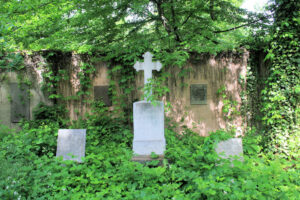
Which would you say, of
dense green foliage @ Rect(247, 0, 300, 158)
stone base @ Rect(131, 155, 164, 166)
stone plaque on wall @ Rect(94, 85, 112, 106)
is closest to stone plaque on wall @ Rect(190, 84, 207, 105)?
dense green foliage @ Rect(247, 0, 300, 158)

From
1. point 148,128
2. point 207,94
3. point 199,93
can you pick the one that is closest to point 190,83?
point 199,93

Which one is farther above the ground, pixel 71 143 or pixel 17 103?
pixel 17 103

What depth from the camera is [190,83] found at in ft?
23.4

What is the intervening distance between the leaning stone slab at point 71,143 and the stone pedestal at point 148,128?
1183 mm

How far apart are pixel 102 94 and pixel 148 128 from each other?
9.84 feet

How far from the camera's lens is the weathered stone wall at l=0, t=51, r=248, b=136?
7062mm

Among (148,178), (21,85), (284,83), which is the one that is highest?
(21,85)

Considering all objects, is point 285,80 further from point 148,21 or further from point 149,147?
point 148,21

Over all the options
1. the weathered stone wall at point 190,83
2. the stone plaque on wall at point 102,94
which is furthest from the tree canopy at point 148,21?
the stone plaque on wall at point 102,94

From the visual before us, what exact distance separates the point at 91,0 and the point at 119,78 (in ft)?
8.81

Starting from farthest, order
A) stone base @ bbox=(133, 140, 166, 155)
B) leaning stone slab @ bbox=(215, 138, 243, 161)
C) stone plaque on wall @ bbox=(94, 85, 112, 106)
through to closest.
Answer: stone plaque on wall @ bbox=(94, 85, 112, 106), stone base @ bbox=(133, 140, 166, 155), leaning stone slab @ bbox=(215, 138, 243, 161)

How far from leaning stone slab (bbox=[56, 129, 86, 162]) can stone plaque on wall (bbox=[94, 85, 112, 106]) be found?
7.63ft

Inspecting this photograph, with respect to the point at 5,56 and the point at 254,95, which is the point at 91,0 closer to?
the point at 5,56

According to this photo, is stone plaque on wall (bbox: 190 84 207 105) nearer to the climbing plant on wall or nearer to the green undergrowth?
the climbing plant on wall
